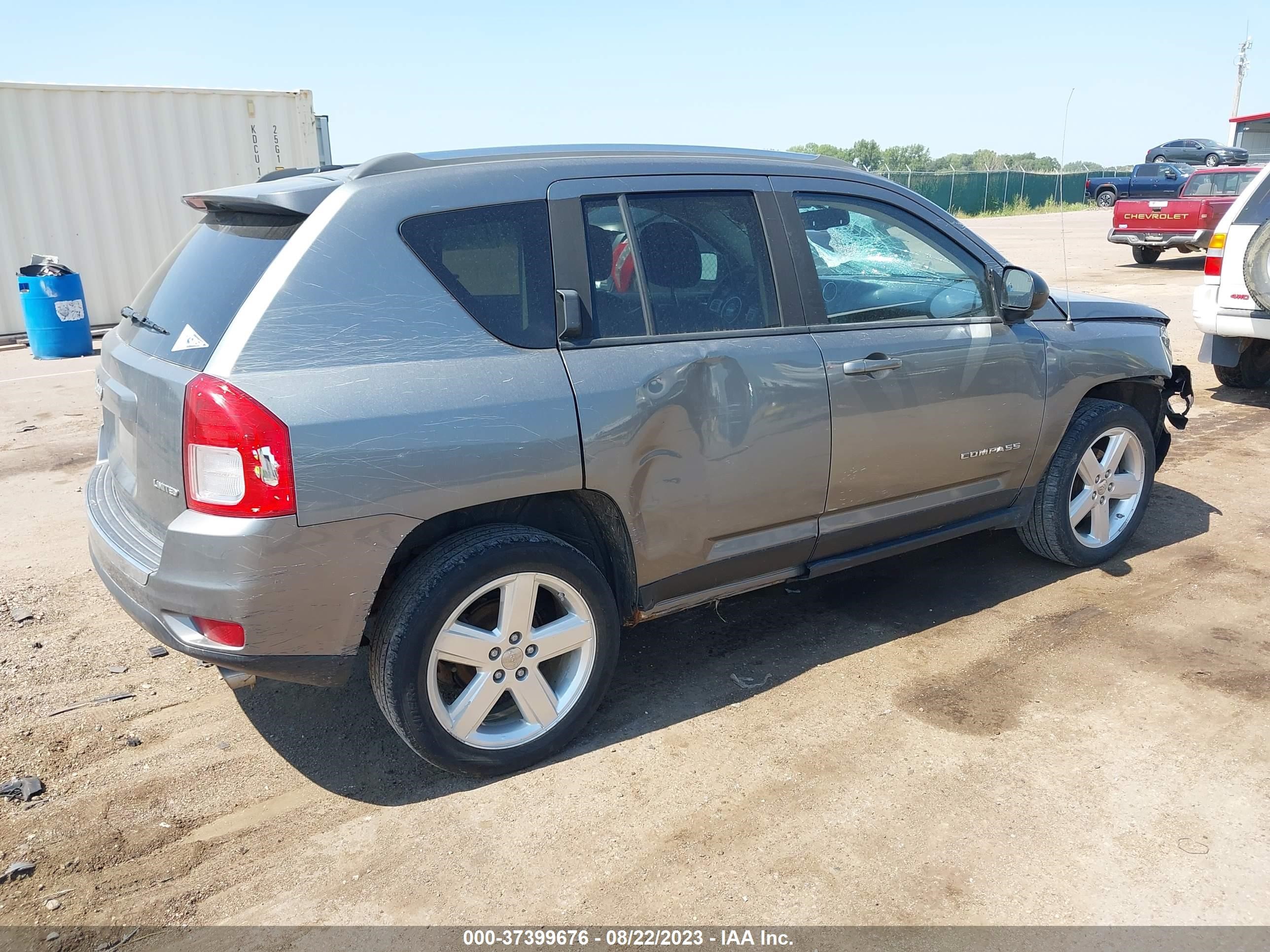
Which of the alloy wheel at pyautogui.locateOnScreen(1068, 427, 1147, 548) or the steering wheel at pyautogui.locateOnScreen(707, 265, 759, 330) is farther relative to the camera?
the alloy wheel at pyautogui.locateOnScreen(1068, 427, 1147, 548)

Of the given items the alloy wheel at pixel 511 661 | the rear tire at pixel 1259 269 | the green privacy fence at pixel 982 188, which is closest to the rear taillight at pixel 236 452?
the alloy wheel at pixel 511 661

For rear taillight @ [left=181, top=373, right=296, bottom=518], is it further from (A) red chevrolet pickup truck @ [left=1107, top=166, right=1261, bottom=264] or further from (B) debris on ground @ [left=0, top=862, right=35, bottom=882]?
(A) red chevrolet pickup truck @ [left=1107, top=166, right=1261, bottom=264]

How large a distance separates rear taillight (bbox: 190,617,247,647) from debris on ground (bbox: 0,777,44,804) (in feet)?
3.00

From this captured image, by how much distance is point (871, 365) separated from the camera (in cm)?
367

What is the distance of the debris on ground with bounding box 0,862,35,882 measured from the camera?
2758mm

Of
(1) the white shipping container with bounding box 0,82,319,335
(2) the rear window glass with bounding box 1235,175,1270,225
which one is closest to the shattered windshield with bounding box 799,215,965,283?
(2) the rear window glass with bounding box 1235,175,1270,225

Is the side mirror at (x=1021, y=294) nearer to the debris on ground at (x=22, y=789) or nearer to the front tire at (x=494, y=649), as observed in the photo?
the front tire at (x=494, y=649)

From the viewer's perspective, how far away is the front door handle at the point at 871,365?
3.64 metres

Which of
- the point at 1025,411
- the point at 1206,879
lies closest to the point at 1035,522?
the point at 1025,411

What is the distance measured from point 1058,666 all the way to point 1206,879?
1231 millimetres

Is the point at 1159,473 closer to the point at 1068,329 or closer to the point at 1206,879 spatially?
the point at 1068,329

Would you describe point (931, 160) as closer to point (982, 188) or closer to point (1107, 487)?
point (982, 188)

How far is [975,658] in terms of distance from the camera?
155 inches

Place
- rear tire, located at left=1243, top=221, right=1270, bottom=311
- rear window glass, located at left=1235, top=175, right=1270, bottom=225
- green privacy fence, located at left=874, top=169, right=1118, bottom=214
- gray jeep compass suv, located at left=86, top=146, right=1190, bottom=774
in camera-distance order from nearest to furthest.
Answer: gray jeep compass suv, located at left=86, top=146, right=1190, bottom=774
rear tire, located at left=1243, top=221, right=1270, bottom=311
rear window glass, located at left=1235, top=175, right=1270, bottom=225
green privacy fence, located at left=874, top=169, right=1118, bottom=214
